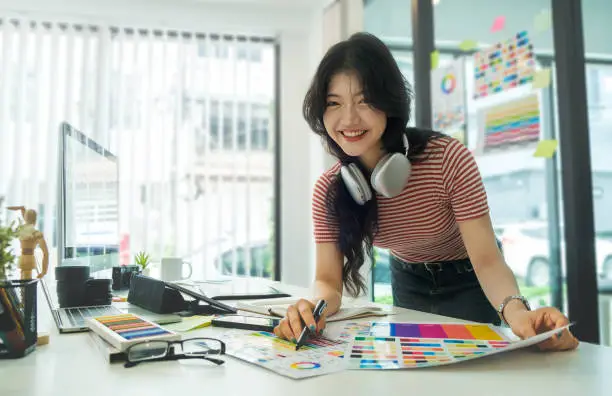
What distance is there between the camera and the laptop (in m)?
0.92

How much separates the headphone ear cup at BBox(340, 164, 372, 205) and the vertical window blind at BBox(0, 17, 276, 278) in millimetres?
2548

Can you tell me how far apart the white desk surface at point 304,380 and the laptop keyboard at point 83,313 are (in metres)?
0.23

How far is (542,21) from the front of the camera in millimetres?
2051

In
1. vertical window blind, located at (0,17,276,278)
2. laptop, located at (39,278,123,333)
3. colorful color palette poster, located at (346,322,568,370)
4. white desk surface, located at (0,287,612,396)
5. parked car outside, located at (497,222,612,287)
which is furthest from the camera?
vertical window blind, located at (0,17,276,278)

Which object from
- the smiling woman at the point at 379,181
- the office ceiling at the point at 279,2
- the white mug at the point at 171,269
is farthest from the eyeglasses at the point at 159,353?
the office ceiling at the point at 279,2

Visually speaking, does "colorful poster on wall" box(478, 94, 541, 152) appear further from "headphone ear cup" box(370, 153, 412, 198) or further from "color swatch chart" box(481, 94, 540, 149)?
"headphone ear cup" box(370, 153, 412, 198)

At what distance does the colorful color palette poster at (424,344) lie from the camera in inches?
26.7

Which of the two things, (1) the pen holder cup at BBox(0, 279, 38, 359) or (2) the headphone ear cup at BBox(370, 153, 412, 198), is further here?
(2) the headphone ear cup at BBox(370, 153, 412, 198)

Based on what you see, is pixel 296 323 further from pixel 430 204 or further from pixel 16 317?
pixel 430 204

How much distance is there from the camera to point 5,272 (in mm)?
712

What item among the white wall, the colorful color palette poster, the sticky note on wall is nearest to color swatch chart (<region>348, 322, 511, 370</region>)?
the colorful color palette poster

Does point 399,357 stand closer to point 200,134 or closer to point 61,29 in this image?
point 200,134

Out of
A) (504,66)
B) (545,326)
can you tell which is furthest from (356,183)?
(504,66)

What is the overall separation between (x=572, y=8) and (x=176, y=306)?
1771mm
